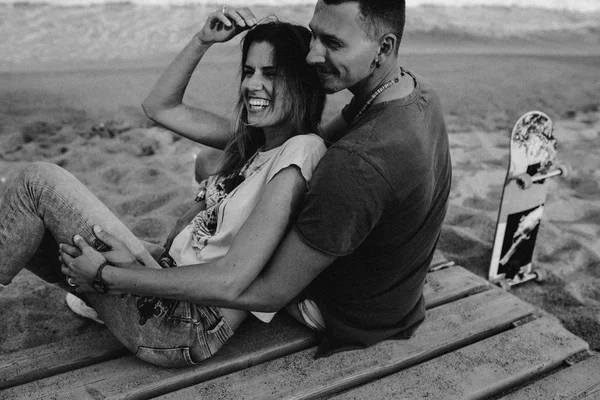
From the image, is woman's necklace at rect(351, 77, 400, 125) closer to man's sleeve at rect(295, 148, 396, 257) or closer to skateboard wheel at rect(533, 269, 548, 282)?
man's sleeve at rect(295, 148, 396, 257)

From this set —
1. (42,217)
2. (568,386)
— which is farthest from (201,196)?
(568,386)

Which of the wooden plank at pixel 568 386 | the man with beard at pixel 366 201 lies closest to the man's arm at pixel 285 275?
the man with beard at pixel 366 201

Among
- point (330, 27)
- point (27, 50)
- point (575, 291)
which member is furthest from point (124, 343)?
point (27, 50)

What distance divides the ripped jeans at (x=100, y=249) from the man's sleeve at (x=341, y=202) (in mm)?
599

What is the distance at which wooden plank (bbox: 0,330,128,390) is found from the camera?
1992 millimetres

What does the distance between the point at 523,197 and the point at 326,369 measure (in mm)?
1671

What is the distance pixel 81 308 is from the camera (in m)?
2.67

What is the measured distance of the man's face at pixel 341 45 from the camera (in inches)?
73.5

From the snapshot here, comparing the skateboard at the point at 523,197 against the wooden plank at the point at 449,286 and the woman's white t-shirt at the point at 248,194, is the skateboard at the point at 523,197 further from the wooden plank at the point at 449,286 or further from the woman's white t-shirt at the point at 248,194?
the woman's white t-shirt at the point at 248,194

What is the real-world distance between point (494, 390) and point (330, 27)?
1.39 meters

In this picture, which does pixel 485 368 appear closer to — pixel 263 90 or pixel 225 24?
pixel 263 90

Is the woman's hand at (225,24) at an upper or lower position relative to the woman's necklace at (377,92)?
upper

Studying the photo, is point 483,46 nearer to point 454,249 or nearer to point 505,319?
point 454,249

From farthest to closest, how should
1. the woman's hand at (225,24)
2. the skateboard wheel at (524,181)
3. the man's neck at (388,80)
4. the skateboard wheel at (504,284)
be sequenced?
the skateboard wheel at (504,284) < the skateboard wheel at (524,181) < the woman's hand at (225,24) < the man's neck at (388,80)
